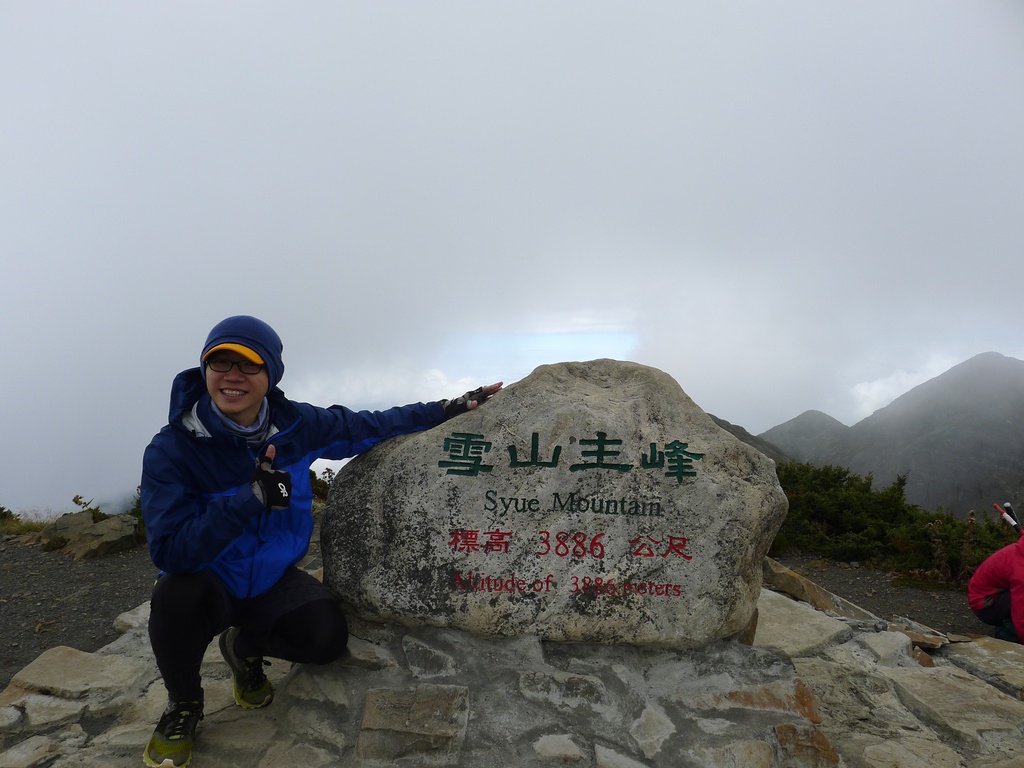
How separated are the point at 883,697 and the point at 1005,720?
73cm

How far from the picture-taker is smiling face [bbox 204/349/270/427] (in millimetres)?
3516

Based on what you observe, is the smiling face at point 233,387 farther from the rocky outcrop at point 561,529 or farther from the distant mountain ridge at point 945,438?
the distant mountain ridge at point 945,438

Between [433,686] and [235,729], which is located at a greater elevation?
[433,686]

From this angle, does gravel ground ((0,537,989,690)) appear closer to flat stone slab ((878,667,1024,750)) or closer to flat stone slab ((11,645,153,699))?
flat stone slab ((11,645,153,699))

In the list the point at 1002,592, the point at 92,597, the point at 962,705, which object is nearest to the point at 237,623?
the point at 92,597

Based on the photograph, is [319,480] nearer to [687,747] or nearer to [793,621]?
[793,621]

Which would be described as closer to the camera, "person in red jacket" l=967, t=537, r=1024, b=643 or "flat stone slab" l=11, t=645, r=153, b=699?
"flat stone slab" l=11, t=645, r=153, b=699

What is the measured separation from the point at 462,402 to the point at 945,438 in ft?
51.8

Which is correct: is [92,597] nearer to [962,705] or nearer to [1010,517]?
[962,705]

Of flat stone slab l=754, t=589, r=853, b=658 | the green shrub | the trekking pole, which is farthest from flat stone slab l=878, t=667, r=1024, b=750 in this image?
the green shrub

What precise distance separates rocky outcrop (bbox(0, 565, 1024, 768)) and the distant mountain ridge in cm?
1020

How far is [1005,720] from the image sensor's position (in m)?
4.41

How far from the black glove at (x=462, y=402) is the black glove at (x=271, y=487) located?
1382mm

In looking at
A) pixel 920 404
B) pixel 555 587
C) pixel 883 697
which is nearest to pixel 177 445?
pixel 555 587
